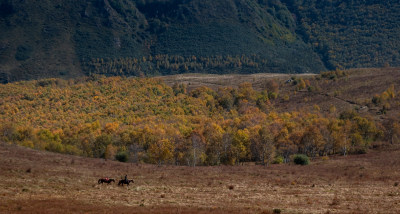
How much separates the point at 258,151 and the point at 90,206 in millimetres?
77638

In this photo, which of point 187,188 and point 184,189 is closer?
point 184,189

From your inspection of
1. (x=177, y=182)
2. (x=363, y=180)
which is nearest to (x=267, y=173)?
(x=363, y=180)

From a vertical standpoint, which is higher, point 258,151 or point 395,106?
point 395,106

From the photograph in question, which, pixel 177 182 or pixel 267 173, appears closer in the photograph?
pixel 177 182

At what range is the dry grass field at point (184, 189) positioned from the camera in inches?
1516

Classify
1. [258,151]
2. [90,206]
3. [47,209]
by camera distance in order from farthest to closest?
[258,151] → [90,206] → [47,209]

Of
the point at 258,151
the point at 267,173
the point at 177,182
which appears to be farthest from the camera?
the point at 258,151

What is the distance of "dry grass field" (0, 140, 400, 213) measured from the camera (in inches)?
1516

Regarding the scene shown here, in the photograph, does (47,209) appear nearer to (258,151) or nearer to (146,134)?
(258,151)

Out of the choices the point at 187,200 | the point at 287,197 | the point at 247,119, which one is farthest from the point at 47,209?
the point at 247,119

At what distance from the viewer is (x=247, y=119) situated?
163125 mm

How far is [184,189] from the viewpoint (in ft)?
171

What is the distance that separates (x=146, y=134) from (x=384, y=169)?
236 ft

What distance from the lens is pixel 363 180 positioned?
63.2 m
